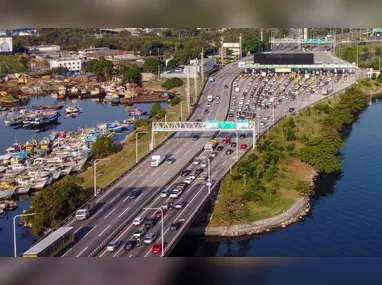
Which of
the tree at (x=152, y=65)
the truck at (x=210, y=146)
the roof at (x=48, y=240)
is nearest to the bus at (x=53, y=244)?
the roof at (x=48, y=240)

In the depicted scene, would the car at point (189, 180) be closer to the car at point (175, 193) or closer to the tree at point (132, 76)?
the car at point (175, 193)

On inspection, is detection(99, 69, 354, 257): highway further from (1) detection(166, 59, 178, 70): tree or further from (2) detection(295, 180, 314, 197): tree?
(1) detection(166, 59, 178, 70): tree

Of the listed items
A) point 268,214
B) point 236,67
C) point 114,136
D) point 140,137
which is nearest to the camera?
point 268,214

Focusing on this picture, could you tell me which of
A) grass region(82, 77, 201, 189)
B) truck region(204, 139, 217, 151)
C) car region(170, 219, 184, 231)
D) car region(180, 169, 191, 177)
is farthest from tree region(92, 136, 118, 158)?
car region(170, 219, 184, 231)

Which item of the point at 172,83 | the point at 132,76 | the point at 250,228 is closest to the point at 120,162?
the point at 250,228

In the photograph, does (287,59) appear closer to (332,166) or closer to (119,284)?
(332,166)
